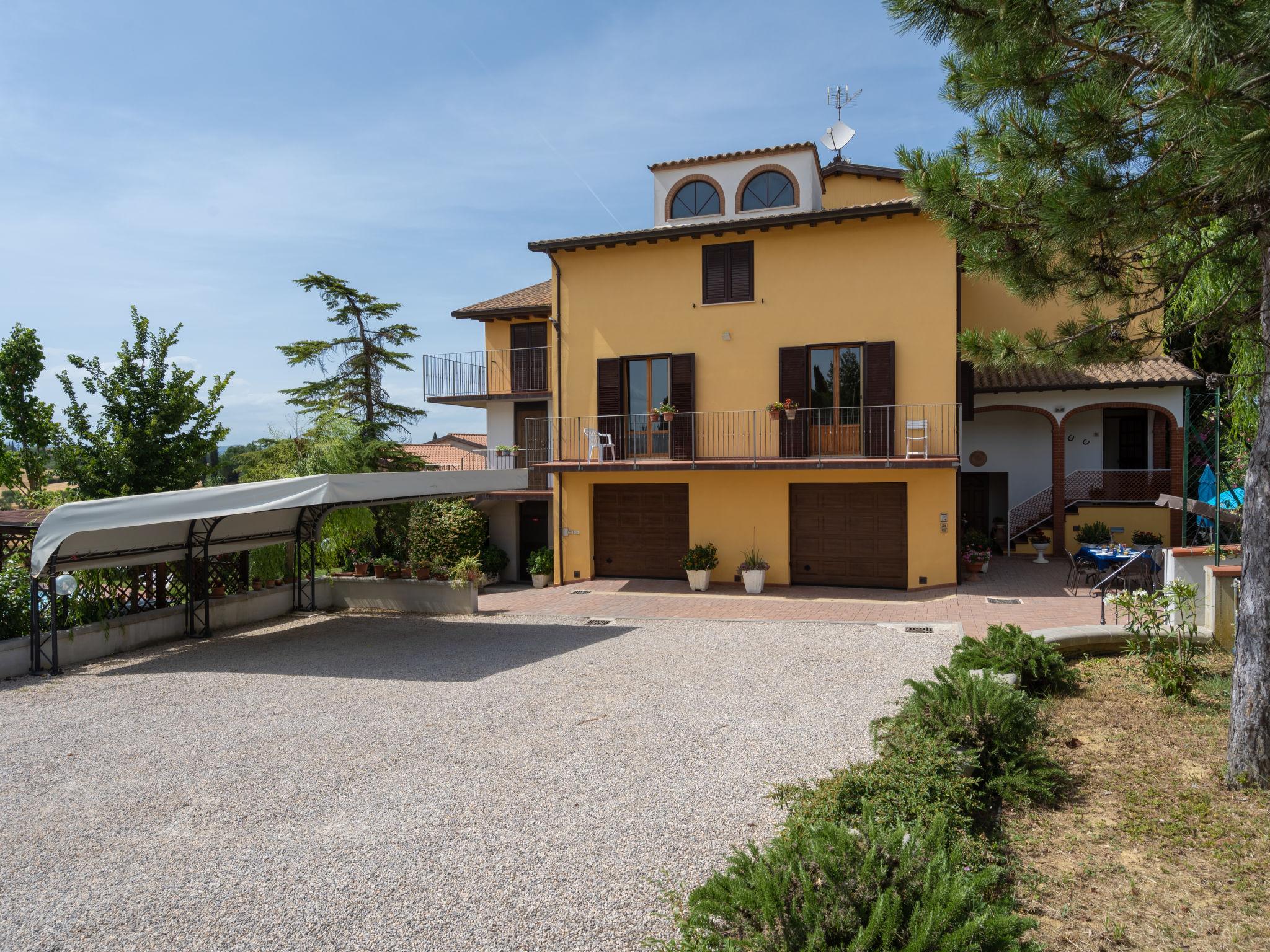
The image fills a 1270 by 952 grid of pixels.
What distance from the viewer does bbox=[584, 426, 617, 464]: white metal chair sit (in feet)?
55.9

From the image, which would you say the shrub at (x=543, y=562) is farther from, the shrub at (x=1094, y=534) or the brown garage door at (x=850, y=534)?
the shrub at (x=1094, y=534)

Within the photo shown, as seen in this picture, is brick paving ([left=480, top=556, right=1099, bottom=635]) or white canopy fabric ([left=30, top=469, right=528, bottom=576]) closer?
white canopy fabric ([left=30, top=469, right=528, bottom=576])

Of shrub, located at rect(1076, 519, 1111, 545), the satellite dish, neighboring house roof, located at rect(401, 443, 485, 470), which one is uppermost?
the satellite dish

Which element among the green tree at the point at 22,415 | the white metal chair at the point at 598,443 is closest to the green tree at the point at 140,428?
the green tree at the point at 22,415

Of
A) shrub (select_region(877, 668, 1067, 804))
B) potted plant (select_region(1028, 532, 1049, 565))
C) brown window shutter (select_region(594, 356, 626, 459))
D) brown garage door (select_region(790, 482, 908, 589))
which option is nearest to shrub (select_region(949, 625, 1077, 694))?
shrub (select_region(877, 668, 1067, 804))

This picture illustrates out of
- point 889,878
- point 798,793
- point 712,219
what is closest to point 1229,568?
point 798,793

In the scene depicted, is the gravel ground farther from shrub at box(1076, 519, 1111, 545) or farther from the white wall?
the white wall

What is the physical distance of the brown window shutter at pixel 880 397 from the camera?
1529 cm

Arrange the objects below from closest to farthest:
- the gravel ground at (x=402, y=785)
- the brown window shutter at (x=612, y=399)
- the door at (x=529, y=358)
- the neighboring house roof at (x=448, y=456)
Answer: the gravel ground at (x=402, y=785) → the brown window shutter at (x=612, y=399) → the door at (x=529, y=358) → the neighboring house roof at (x=448, y=456)

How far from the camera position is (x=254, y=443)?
2320cm

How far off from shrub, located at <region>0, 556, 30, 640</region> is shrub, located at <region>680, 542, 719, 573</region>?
1067 cm

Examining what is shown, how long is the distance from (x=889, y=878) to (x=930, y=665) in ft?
21.1

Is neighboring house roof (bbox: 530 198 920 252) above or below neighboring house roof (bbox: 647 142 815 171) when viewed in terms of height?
below

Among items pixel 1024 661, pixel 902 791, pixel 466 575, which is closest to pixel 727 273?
pixel 466 575
